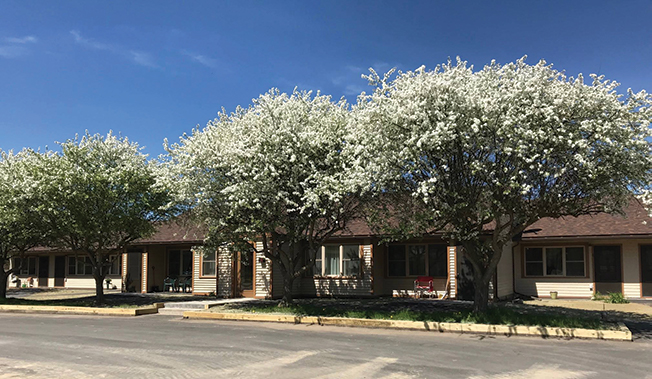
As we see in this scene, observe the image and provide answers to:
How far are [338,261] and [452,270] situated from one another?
16.4 ft

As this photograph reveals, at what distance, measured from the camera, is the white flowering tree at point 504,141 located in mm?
12516

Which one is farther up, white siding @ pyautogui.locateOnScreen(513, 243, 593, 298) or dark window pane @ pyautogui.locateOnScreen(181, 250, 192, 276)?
dark window pane @ pyautogui.locateOnScreen(181, 250, 192, 276)

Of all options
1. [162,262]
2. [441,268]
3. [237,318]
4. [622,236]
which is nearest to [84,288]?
[162,262]

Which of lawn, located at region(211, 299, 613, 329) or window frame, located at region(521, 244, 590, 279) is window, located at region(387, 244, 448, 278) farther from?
window frame, located at region(521, 244, 590, 279)

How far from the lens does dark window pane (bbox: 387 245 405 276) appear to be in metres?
23.7

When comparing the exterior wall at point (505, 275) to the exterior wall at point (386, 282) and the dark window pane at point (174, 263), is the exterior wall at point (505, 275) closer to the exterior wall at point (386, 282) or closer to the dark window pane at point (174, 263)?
the exterior wall at point (386, 282)

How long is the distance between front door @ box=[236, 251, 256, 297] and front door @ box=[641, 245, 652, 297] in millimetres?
16258

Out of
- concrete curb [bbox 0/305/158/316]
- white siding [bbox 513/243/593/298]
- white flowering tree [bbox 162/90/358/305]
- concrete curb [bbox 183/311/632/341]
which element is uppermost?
white flowering tree [bbox 162/90/358/305]

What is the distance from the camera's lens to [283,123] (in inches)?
623

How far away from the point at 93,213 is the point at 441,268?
548 inches

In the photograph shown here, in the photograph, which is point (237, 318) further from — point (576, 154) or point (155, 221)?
point (576, 154)

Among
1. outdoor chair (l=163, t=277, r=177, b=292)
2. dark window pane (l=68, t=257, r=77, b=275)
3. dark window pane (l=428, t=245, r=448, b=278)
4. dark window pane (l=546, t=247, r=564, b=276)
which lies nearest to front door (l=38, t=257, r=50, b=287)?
dark window pane (l=68, t=257, r=77, b=275)

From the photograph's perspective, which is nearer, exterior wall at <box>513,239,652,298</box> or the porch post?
exterior wall at <box>513,239,652,298</box>

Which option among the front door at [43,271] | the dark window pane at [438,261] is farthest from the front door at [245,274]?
the front door at [43,271]
